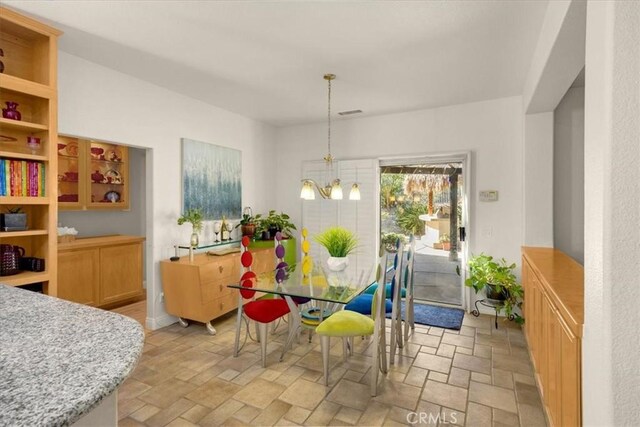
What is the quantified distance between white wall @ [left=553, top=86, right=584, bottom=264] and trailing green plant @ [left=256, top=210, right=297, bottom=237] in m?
3.33

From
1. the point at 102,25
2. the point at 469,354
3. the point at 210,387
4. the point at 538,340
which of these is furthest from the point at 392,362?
the point at 102,25

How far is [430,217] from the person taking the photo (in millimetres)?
4602

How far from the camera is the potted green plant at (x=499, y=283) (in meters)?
3.57

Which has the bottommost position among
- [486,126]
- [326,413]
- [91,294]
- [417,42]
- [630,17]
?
[326,413]

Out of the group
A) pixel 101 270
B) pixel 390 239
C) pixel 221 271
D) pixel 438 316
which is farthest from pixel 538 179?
pixel 101 270

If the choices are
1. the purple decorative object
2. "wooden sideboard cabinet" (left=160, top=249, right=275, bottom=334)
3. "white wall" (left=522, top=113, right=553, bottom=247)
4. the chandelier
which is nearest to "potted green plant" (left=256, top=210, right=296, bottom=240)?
"wooden sideboard cabinet" (left=160, top=249, right=275, bottom=334)

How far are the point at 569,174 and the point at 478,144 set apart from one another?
1.04 metres

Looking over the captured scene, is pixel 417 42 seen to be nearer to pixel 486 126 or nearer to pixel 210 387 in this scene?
pixel 486 126

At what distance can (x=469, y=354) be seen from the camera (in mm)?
3012

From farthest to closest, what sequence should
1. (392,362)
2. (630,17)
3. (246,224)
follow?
(246,224)
(392,362)
(630,17)

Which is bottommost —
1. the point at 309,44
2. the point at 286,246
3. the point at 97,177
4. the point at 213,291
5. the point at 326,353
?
the point at 326,353

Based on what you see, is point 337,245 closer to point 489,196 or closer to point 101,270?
point 489,196

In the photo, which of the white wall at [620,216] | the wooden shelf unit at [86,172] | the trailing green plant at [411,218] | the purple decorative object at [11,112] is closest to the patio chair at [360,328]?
the white wall at [620,216]

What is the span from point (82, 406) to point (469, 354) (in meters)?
3.10
